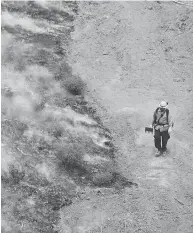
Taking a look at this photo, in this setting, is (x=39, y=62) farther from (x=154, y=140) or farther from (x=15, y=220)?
(x=15, y=220)

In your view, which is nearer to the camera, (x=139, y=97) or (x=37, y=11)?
(x=139, y=97)

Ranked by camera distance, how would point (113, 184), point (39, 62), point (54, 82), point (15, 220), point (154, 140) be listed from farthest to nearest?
point (39, 62) → point (54, 82) → point (154, 140) → point (113, 184) → point (15, 220)

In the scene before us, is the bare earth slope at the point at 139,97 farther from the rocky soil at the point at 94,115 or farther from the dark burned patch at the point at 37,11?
the dark burned patch at the point at 37,11

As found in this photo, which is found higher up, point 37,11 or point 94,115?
point 37,11

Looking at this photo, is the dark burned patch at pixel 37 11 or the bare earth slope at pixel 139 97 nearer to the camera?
the bare earth slope at pixel 139 97

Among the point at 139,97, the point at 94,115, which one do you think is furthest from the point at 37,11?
the point at 94,115

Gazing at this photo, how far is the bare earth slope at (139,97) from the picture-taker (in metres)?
11.6

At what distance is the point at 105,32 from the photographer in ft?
68.3

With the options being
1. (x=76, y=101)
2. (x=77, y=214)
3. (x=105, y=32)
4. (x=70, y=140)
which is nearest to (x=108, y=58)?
(x=105, y=32)

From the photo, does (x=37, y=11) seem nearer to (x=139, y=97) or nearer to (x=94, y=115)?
(x=139, y=97)

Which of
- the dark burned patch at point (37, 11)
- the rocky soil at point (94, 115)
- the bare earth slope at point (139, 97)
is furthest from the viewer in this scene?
the dark burned patch at point (37, 11)

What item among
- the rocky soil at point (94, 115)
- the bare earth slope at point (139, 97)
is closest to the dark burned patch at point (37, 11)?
the rocky soil at point (94, 115)

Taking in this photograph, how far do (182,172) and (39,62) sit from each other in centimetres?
905

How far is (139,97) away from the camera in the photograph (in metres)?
16.9
